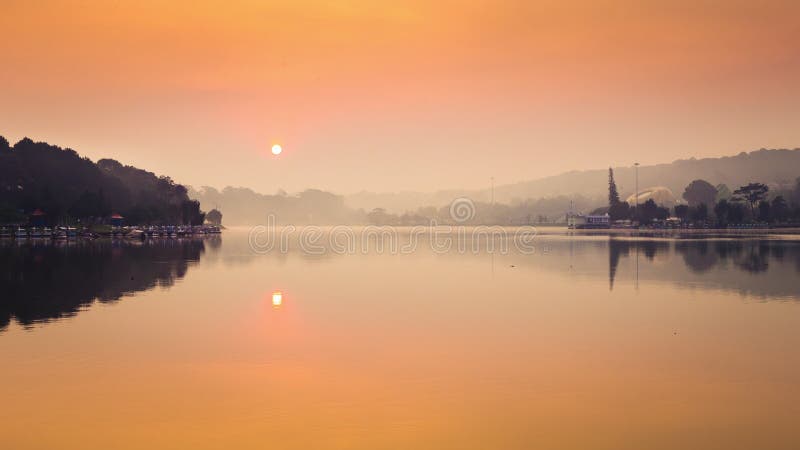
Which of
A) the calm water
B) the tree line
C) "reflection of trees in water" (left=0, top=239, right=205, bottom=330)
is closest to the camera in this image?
the calm water

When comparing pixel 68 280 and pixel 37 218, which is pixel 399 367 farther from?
pixel 37 218

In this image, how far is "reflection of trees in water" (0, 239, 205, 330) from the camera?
3478 centimetres

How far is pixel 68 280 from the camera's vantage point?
49.6 metres

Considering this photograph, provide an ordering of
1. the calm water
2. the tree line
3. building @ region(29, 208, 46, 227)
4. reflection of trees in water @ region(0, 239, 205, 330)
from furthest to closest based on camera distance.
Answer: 1. the tree line
2. building @ region(29, 208, 46, 227)
3. reflection of trees in water @ region(0, 239, 205, 330)
4. the calm water

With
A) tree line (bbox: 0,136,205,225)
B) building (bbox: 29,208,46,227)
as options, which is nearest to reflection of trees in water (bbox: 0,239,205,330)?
building (bbox: 29,208,46,227)

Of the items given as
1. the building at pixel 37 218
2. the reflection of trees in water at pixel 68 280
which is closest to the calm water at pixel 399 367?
the reflection of trees in water at pixel 68 280

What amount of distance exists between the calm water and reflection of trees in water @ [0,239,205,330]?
0.36 m

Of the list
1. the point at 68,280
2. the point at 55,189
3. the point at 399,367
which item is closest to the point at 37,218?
the point at 55,189

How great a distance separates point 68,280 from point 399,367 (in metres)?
36.6

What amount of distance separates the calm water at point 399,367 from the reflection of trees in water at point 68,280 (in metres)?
0.36

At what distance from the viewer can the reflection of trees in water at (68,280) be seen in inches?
1369

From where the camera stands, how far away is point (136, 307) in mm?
35844

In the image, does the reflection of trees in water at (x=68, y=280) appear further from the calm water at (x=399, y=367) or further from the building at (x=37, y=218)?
the building at (x=37, y=218)

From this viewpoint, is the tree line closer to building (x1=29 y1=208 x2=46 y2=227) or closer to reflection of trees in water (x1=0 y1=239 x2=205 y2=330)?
building (x1=29 y1=208 x2=46 y2=227)
